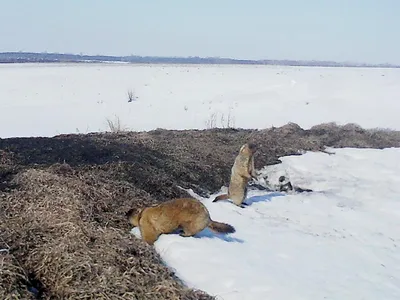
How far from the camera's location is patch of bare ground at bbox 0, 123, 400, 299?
476 centimetres

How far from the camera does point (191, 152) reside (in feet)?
38.0

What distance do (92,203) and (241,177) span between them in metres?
3.18

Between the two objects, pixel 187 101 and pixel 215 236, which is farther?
Answer: pixel 187 101

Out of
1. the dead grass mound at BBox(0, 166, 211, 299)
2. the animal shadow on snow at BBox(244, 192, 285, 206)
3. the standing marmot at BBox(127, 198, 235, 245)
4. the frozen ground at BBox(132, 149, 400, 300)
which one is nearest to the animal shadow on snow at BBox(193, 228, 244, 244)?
the frozen ground at BBox(132, 149, 400, 300)

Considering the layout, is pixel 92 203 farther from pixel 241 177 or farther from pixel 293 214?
pixel 293 214

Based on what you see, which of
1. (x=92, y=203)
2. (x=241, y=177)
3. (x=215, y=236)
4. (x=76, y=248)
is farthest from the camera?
(x=241, y=177)

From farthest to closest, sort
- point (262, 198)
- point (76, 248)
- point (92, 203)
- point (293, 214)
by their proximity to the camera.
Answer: point (262, 198)
point (293, 214)
point (92, 203)
point (76, 248)

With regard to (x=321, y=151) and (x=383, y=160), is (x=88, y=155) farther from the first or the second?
(x=383, y=160)

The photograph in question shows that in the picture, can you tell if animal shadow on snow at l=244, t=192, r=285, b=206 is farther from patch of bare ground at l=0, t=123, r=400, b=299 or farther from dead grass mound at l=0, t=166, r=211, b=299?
dead grass mound at l=0, t=166, r=211, b=299

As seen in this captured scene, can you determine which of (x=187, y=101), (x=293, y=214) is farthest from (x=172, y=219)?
(x=187, y=101)

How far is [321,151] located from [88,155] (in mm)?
7388

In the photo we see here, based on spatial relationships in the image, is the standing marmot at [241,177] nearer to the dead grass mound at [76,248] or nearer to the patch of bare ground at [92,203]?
the patch of bare ground at [92,203]

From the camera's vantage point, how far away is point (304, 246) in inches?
273

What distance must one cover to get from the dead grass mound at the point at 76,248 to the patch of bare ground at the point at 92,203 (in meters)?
0.01
